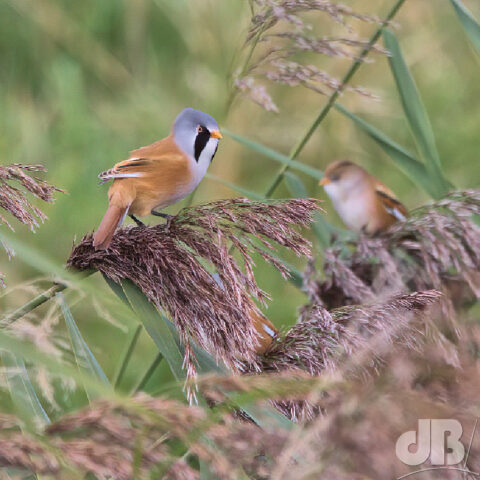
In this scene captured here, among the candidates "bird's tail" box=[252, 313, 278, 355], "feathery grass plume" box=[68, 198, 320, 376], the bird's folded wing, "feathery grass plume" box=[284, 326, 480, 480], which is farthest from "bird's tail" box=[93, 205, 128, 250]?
"feathery grass plume" box=[284, 326, 480, 480]

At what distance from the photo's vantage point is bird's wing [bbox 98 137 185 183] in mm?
1363

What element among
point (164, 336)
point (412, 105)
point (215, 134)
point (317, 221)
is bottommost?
point (164, 336)

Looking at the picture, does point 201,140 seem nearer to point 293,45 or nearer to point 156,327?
point 293,45

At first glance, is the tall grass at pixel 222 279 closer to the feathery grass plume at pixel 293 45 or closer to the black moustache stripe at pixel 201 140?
the feathery grass plume at pixel 293 45

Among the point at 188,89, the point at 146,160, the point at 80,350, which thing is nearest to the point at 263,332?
the point at 80,350

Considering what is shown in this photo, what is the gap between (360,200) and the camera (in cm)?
217

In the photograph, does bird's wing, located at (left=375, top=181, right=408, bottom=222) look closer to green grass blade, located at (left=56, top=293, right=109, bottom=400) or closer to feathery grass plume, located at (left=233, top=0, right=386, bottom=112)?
feathery grass plume, located at (left=233, top=0, right=386, bottom=112)

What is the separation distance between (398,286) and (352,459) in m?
1.03

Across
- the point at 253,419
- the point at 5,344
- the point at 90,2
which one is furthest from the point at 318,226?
the point at 90,2

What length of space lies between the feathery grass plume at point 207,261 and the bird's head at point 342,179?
112cm

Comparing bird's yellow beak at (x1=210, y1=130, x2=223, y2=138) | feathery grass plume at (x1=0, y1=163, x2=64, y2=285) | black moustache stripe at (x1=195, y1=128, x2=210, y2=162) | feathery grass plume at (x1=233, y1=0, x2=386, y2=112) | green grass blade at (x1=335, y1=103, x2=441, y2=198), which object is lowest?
feathery grass plume at (x1=0, y1=163, x2=64, y2=285)

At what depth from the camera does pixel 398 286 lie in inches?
63.1

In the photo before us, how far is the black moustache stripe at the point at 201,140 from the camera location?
1499 mm

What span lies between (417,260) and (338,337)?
0.67m
